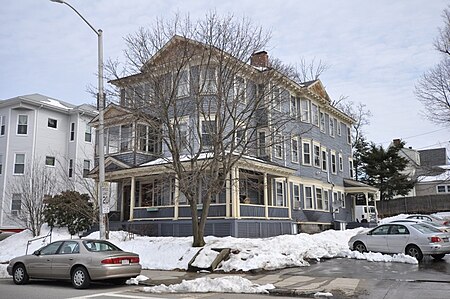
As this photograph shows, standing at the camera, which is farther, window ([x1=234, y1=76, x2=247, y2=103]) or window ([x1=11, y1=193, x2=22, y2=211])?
window ([x1=11, y1=193, x2=22, y2=211])

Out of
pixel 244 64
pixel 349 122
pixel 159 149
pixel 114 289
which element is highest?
pixel 349 122

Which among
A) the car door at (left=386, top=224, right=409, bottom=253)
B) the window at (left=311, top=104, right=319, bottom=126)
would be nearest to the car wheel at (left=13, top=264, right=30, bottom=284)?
the car door at (left=386, top=224, right=409, bottom=253)

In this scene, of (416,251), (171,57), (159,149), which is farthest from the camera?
(159,149)

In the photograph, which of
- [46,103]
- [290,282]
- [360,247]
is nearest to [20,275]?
[290,282]

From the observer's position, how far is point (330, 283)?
12.2 meters

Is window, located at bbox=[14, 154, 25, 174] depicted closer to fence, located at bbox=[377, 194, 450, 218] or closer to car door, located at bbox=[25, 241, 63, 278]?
car door, located at bbox=[25, 241, 63, 278]

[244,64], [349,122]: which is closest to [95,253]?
[244,64]

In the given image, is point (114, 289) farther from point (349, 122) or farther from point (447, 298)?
point (349, 122)

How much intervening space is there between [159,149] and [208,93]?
8.01 meters

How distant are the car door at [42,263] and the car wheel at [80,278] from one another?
1.10 meters

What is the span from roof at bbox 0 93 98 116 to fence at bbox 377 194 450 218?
32635 mm

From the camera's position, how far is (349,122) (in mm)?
41688

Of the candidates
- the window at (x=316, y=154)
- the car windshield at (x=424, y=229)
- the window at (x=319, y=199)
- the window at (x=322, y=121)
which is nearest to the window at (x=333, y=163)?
the window at (x=322, y=121)

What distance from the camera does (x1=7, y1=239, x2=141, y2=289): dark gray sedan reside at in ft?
40.9
